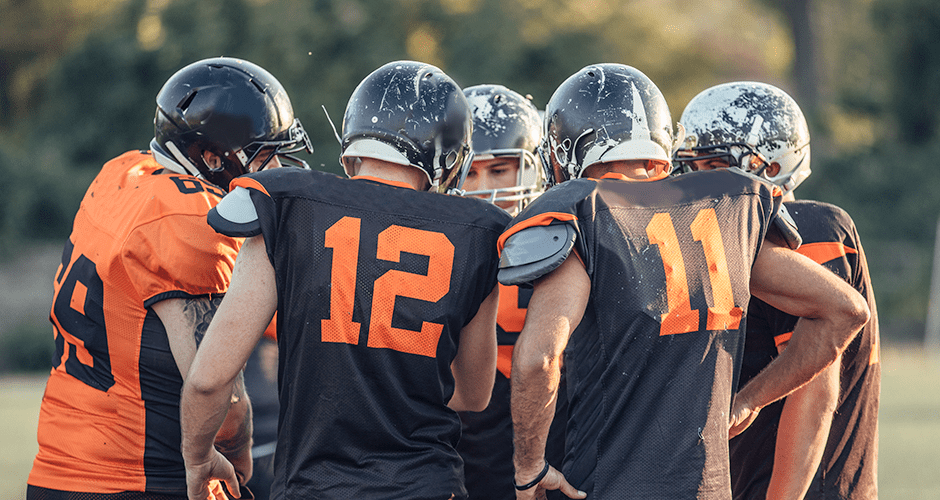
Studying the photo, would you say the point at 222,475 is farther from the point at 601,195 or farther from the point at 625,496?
the point at 601,195

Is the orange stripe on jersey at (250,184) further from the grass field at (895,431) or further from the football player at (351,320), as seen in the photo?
the grass field at (895,431)

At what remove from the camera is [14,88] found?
90.3 feet

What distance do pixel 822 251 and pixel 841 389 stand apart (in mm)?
569

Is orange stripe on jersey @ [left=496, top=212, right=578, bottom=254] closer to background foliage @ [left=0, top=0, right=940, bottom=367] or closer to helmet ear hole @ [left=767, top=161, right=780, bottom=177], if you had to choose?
helmet ear hole @ [left=767, top=161, right=780, bottom=177]

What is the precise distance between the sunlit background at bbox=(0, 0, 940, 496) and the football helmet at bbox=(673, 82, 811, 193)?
16.7 m

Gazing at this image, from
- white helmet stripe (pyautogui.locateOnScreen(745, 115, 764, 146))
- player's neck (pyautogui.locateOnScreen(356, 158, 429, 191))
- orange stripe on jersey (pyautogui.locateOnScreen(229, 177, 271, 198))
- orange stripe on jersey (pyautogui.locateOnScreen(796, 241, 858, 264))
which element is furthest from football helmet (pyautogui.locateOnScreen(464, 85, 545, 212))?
orange stripe on jersey (pyautogui.locateOnScreen(229, 177, 271, 198))

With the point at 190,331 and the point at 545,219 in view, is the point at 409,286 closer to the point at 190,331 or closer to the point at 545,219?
the point at 545,219

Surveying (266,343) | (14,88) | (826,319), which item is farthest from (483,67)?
(826,319)

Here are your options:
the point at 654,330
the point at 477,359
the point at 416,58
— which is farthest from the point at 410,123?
the point at 416,58

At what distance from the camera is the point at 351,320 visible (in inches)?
98.2

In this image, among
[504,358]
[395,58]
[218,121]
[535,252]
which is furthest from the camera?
[395,58]

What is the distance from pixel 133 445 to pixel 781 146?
262 centimetres

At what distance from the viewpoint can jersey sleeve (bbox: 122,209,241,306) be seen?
2.80m

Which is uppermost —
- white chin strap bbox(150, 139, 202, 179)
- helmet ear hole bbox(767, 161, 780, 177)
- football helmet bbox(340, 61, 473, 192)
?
football helmet bbox(340, 61, 473, 192)
